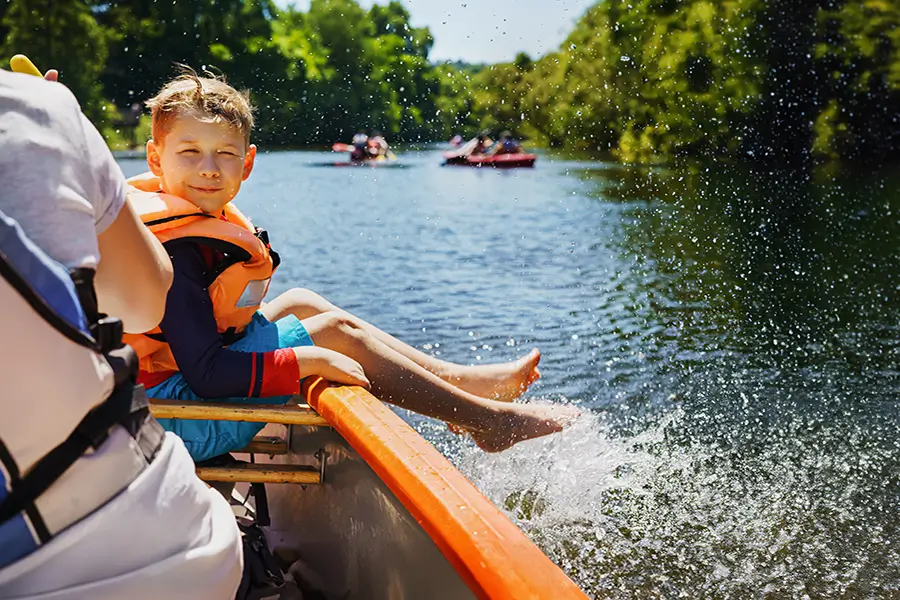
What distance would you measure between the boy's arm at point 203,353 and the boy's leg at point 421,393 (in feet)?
1.03

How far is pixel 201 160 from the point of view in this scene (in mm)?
2270

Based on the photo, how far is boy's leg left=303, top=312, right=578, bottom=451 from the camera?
2594 millimetres

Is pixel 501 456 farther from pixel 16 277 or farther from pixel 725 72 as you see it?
pixel 725 72

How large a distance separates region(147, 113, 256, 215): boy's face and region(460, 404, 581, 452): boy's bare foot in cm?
110

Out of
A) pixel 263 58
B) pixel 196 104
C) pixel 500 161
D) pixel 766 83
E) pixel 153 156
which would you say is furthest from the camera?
pixel 263 58

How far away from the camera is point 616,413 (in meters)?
4.78

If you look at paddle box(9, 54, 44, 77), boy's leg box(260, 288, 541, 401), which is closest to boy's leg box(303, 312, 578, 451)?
boy's leg box(260, 288, 541, 401)

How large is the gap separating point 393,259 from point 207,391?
817cm

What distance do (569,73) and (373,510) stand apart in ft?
133

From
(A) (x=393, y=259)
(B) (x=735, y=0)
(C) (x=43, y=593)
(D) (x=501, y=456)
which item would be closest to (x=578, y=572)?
(D) (x=501, y=456)

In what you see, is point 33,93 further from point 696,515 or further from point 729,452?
point 729,452

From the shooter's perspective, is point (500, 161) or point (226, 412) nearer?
point (226, 412)

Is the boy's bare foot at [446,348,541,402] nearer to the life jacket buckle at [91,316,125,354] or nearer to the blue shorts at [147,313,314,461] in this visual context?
the blue shorts at [147,313,314,461]

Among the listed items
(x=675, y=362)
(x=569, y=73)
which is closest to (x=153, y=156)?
(x=675, y=362)
